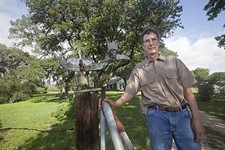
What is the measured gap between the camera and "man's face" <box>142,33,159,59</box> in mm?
2161

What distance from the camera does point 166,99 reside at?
79.5 inches

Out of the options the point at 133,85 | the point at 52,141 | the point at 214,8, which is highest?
the point at 214,8

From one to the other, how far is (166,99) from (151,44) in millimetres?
695

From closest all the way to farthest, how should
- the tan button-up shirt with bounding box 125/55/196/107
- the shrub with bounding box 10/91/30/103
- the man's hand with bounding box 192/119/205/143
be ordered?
the man's hand with bounding box 192/119/205/143, the tan button-up shirt with bounding box 125/55/196/107, the shrub with bounding box 10/91/30/103

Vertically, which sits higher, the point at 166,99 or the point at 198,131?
the point at 166,99

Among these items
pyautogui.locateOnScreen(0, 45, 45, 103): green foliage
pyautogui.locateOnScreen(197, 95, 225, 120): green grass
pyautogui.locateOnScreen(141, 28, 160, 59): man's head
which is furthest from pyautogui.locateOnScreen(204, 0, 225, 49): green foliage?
pyautogui.locateOnScreen(0, 45, 45, 103): green foliage

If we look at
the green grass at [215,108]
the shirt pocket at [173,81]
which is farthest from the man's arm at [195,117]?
the green grass at [215,108]

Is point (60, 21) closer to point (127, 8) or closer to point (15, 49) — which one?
point (127, 8)

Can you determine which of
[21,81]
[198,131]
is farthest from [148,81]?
[21,81]

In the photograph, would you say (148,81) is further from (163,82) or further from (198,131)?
(198,131)

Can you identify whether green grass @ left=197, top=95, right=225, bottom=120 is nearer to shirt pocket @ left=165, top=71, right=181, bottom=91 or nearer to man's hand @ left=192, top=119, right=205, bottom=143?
man's hand @ left=192, top=119, right=205, bottom=143

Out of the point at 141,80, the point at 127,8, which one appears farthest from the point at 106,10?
the point at 141,80

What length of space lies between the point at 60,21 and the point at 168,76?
60.4ft

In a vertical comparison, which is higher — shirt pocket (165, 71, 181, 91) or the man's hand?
shirt pocket (165, 71, 181, 91)
